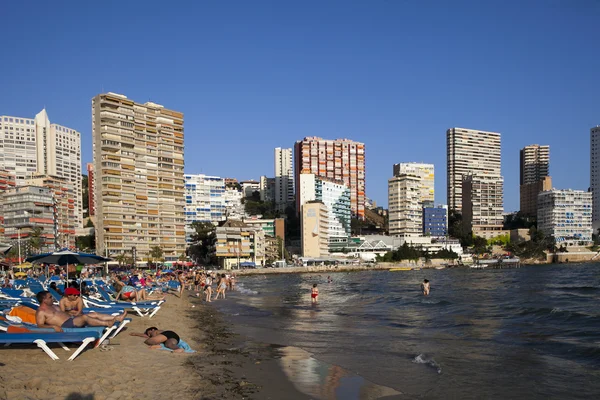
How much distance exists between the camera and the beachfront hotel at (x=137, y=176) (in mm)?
84000

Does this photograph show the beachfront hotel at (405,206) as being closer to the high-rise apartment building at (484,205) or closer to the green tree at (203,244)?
the high-rise apartment building at (484,205)

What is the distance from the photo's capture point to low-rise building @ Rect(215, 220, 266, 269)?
96188mm

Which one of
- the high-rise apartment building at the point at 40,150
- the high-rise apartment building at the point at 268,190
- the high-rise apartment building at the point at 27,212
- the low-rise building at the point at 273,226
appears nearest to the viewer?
the high-rise apartment building at the point at 27,212

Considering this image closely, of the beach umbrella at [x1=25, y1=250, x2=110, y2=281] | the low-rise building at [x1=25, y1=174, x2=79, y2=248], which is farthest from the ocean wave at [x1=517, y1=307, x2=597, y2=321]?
the low-rise building at [x1=25, y1=174, x2=79, y2=248]

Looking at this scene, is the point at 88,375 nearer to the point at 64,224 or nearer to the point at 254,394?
the point at 254,394

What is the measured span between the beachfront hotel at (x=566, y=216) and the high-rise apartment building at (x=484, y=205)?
12301mm

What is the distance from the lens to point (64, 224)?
104750mm

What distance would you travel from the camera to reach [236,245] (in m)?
97.7

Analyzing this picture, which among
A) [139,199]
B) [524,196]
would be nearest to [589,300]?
[139,199]

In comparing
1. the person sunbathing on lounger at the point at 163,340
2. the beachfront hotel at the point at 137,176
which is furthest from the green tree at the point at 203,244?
the person sunbathing on lounger at the point at 163,340

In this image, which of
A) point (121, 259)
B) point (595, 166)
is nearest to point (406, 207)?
point (595, 166)

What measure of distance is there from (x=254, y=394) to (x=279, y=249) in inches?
4166

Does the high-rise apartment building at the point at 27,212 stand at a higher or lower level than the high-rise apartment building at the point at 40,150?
lower

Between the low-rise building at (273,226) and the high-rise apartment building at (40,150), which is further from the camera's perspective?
the high-rise apartment building at (40,150)
